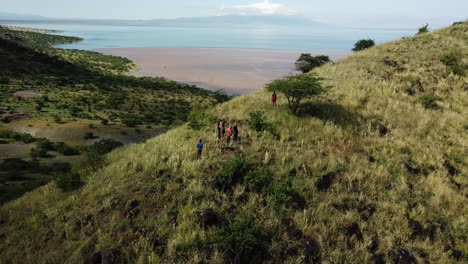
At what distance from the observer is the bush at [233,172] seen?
11.0 meters

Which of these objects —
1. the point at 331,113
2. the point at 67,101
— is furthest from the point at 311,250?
the point at 67,101

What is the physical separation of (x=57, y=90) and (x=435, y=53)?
69.7m

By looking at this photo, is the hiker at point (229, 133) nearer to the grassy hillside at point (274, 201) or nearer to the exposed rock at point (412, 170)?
the grassy hillside at point (274, 201)

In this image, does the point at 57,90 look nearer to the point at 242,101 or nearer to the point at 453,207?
the point at 242,101

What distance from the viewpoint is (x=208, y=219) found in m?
9.14

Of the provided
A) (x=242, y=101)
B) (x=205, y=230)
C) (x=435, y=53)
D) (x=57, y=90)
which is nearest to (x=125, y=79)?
(x=57, y=90)

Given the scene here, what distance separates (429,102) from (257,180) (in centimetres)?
1657

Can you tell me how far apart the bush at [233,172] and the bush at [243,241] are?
2215 mm

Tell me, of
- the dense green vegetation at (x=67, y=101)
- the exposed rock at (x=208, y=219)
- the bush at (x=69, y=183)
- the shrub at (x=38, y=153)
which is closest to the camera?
the exposed rock at (x=208, y=219)

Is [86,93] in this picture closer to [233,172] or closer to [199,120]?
[199,120]

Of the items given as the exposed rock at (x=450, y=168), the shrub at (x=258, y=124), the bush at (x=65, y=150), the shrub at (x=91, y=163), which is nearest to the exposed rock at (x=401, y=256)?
the exposed rock at (x=450, y=168)

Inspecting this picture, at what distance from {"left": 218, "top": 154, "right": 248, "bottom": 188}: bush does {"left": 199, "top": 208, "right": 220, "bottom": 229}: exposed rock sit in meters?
1.71

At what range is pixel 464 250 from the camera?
9141mm

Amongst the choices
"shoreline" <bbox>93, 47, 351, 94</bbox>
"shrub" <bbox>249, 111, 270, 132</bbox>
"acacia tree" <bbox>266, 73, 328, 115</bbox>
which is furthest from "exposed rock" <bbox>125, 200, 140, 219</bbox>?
"shoreline" <bbox>93, 47, 351, 94</bbox>
